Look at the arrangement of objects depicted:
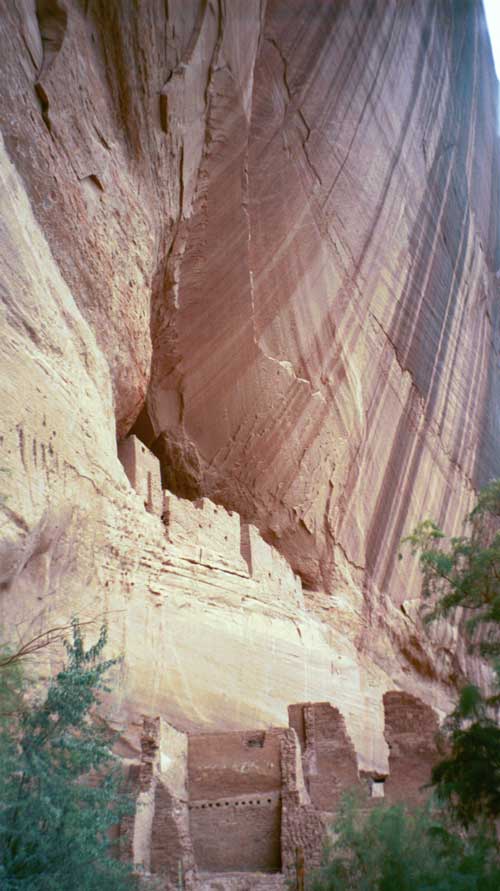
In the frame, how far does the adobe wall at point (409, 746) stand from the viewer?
1377cm

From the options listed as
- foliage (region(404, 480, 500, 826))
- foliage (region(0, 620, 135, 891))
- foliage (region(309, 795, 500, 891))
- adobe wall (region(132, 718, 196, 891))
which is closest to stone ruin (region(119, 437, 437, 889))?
adobe wall (region(132, 718, 196, 891))

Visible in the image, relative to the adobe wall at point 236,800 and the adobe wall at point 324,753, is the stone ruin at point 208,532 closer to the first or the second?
the adobe wall at point 324,753

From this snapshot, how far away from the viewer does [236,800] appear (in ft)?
41.5

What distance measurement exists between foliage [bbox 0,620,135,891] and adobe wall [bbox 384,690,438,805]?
16.4 ft

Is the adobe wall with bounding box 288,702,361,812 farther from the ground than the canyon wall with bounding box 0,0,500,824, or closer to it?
closer to it

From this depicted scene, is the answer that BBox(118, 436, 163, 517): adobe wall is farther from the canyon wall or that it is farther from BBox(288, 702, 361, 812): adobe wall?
BBox(288, 702, 361, 812): adobe wall

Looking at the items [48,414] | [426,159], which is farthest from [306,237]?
[48,414]

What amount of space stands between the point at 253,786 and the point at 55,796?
4.60 metres

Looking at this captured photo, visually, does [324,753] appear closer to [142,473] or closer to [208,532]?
[208,532]

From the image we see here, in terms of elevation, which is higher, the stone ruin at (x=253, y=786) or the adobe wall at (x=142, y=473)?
the adobe wall at (x=142, y=473)

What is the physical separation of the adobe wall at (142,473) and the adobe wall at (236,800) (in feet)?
12.5

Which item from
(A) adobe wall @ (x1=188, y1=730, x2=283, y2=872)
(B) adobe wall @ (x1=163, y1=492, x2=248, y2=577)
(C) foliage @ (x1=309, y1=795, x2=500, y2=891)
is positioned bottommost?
(C) foliage @ (x1=309, y1=795, x2=500, y2=891)

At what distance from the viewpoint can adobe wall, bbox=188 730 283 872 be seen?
12266 mm

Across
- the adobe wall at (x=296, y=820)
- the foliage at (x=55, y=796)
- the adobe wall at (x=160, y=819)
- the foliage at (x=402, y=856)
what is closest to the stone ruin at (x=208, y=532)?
the adobe wall at (x=296, y=820)
